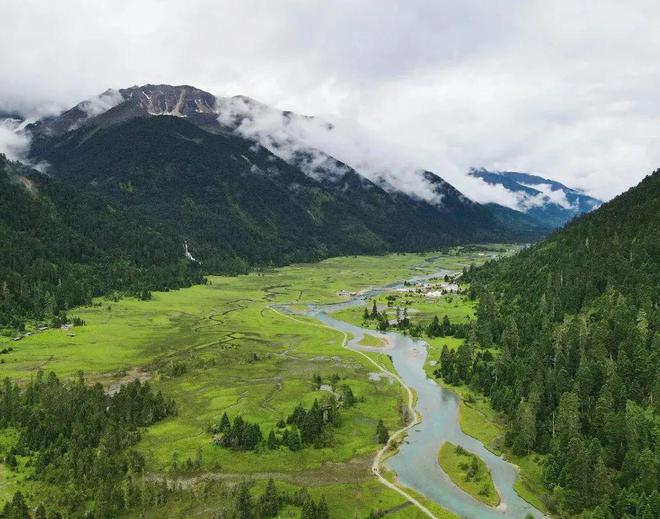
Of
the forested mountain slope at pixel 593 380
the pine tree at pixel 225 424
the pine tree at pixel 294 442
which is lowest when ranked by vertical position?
the pine tree at pixel 294 442

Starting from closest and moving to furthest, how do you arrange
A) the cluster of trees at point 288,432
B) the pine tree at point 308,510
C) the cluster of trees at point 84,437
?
the pine tree at point 308,510 < the cluster of trees at point 84,437 < the cluster of trees at point 288,432

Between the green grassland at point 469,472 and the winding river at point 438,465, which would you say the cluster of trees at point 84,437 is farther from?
the green grassland at point 469,472

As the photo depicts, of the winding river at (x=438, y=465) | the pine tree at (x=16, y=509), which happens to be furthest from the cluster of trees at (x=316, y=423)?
the pine tree at (x=16, y=509)

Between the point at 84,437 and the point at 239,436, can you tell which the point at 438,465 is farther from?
the point at 84,437

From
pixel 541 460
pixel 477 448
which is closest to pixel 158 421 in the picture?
pixel 477 448

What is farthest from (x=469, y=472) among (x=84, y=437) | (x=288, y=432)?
(x=84, y=437)

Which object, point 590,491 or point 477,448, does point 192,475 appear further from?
point 590,491
